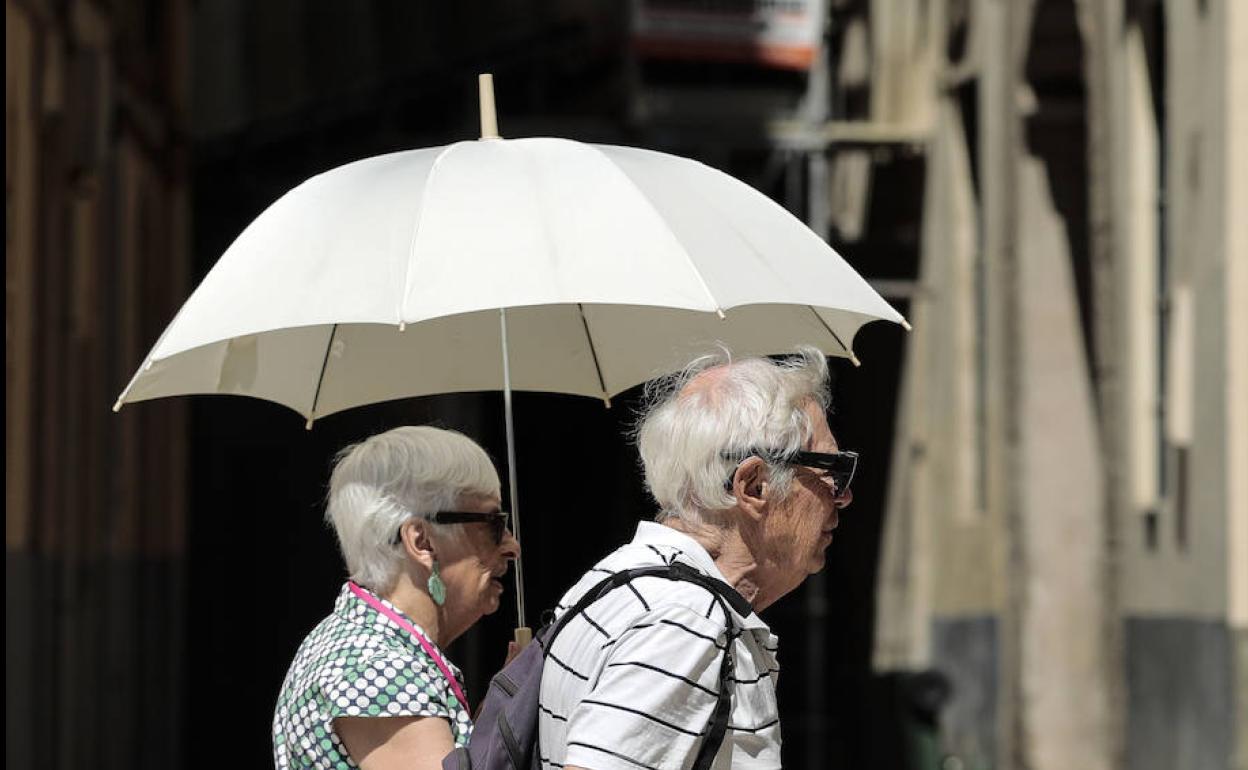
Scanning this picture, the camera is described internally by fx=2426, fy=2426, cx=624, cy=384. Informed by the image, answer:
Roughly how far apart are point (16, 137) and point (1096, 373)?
6.51 meters

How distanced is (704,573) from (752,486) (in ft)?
0.51

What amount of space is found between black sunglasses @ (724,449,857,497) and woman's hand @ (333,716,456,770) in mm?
789

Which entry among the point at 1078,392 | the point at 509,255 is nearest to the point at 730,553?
the point at 509,255

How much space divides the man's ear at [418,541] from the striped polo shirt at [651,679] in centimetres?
96

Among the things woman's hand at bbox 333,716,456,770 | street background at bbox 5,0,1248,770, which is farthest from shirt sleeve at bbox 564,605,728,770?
street background at bbox 5,0,1248,770

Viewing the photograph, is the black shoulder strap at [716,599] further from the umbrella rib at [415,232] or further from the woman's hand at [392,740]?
the umbrella rib at [415,232]

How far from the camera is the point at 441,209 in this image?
4199mm

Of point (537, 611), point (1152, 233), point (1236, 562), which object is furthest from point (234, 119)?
point (1236, 562)

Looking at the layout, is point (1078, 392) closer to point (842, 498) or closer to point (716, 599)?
point (842, 498)

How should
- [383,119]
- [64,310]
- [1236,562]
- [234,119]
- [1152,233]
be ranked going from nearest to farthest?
1. [1236,562]
2. [1152,233]
3. [64,310]
4. [383,119]
5. [234,119]

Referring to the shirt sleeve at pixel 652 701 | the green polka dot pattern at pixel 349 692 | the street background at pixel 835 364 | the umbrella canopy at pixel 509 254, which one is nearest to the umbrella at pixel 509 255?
the umbrella canopy at pixel 509 254

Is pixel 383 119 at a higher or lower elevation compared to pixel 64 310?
higher

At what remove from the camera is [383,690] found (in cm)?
379

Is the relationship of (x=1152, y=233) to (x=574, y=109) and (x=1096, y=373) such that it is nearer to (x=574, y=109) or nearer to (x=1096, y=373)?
(x=1096, y=373)
